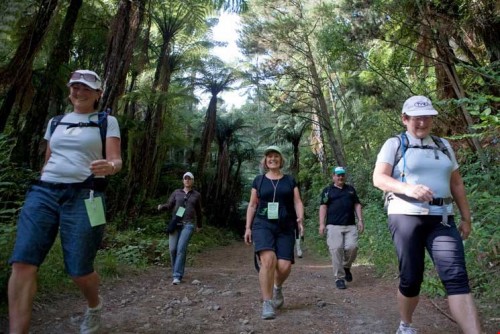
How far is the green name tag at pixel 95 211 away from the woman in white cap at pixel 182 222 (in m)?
4.30

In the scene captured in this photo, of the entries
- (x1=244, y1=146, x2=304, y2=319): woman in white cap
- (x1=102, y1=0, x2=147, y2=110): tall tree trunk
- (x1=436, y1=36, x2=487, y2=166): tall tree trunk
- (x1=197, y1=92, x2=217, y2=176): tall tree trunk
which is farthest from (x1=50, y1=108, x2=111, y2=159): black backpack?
(x1=197, y1=92, x2=217, y2=176): tall tree trunk

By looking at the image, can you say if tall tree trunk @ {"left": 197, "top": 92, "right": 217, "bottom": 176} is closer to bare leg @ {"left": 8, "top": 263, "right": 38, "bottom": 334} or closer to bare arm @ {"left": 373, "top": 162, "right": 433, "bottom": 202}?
bare arm @ {"left": 373, "top": 162, "right": 433, "bottom": 202}

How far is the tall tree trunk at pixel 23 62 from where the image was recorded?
7223 mm

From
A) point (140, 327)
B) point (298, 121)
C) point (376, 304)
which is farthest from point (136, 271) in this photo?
point (298, 121)

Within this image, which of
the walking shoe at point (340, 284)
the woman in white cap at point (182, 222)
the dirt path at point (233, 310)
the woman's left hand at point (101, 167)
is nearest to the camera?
the woman's left hand at point (101, 167)

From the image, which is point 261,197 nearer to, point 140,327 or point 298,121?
point 140,327

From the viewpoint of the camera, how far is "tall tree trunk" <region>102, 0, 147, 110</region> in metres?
8.30

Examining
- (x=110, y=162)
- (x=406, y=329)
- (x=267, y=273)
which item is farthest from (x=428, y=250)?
(x=110, y=162)

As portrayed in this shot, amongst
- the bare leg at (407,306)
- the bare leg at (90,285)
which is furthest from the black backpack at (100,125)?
the bare leg at (407,306)

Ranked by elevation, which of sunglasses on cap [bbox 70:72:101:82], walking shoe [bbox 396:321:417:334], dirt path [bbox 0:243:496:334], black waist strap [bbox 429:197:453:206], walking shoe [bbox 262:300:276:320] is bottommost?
dirt path [bbox 0:243:496:334]

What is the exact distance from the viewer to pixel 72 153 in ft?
10.5

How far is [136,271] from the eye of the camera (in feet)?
25.9

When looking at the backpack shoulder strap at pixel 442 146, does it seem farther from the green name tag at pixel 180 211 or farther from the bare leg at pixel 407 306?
the green name tag at pixel 180 211

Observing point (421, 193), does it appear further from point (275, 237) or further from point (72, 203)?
point (72, 203)
